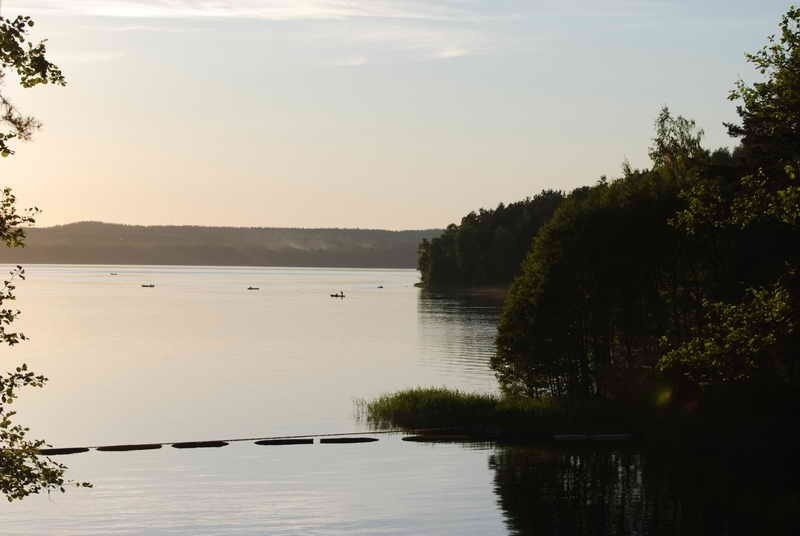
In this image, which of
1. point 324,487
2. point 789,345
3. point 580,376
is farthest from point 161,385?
point 789,345

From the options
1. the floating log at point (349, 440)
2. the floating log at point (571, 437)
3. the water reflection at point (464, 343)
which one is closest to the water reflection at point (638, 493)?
the floating log at point (571, 437)

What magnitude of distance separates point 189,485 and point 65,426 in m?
28.2

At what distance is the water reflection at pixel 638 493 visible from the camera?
42.1 m

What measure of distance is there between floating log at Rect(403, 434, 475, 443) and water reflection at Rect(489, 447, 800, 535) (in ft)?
14.3

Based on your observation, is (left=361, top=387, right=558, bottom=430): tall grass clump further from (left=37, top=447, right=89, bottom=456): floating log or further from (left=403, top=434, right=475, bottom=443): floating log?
(left=37, top=447, right=89, bottom=456): floating log

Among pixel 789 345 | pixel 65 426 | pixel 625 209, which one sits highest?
pixel 625 209

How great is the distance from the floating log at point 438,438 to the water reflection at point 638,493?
4.36 metres

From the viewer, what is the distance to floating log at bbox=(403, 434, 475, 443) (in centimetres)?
6191

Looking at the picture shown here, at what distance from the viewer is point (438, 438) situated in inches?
2448

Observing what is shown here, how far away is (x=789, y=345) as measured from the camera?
157 feet

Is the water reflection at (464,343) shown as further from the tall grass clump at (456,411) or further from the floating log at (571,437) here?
the floating log at (571,437)

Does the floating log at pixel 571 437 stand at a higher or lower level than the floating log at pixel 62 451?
higher

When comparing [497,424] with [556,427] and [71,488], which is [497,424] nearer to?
[556,427]

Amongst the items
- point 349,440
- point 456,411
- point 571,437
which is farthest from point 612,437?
point 349,440
